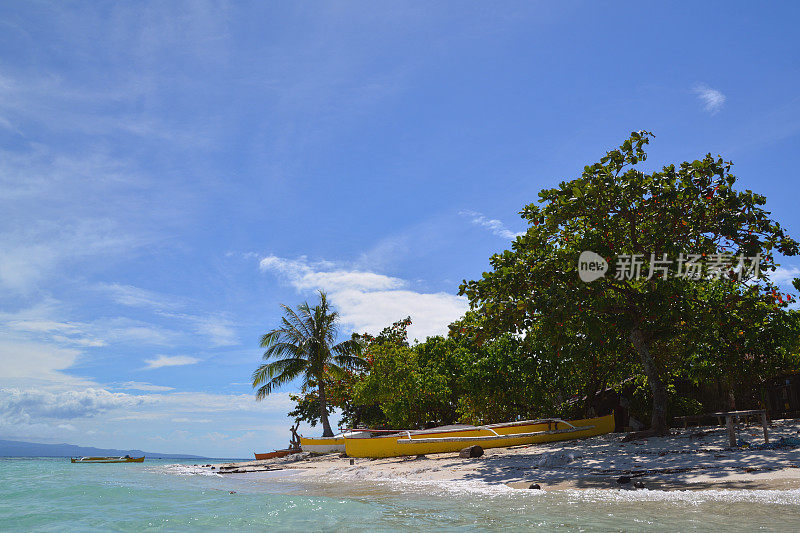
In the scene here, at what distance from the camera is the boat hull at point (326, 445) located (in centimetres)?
3072

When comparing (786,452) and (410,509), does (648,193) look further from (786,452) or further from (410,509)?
(410,509)

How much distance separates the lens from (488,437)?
17141mm

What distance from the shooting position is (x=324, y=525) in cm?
870

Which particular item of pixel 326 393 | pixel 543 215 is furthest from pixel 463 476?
pixel 326 393

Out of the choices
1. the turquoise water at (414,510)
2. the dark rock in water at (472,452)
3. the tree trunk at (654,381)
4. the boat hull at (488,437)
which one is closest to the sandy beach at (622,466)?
the dark rock in water at (472,452)

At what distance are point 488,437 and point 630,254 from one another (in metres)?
7.64

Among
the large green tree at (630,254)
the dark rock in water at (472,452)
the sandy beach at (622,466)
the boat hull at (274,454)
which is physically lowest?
the boat hull at (274,454)

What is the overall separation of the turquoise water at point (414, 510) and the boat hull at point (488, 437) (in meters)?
4.42

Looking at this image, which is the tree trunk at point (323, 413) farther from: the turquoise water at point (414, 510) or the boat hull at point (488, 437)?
the turquoise water at point (414, 510)

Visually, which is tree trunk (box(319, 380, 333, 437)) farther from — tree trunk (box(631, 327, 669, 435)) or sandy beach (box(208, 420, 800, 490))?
tree trunk (box(631, 327, 669, 435))

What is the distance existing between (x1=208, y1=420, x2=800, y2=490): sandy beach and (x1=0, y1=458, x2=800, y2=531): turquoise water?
35.5 inches

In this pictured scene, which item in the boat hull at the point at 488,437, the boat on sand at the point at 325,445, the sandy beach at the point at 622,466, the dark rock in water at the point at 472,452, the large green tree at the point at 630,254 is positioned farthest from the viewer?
the boat on sand at the point at 325,445

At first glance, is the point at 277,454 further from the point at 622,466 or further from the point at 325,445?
the point at 622,466

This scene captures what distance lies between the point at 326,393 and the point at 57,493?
17.5 metres
